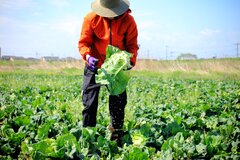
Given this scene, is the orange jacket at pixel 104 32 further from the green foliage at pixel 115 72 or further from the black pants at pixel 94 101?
the green foliage at pixel 115 72

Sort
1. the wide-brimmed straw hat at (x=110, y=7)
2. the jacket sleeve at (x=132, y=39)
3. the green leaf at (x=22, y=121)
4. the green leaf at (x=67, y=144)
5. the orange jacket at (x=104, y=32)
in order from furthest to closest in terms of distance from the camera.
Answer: the green leaf at (x=22, y=121) < the jacket sleeve at (x=132, y=39) < the orange jacket at (x=104, y=32) < the wide-brimmed straw hat at (x=110, y=7) < the green leaf at (x=67, y=144)

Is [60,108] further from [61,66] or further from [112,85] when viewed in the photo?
[61,66]

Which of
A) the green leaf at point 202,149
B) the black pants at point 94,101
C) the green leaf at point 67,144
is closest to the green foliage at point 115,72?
the black pants at point 94,101

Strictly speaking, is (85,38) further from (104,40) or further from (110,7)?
(110,7)

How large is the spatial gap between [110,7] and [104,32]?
33 centimetres

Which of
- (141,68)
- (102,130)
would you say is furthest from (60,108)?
(141,68)

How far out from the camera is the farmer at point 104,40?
3.78 m

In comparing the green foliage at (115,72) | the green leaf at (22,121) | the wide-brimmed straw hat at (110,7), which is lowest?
the green leaf at (22,121)

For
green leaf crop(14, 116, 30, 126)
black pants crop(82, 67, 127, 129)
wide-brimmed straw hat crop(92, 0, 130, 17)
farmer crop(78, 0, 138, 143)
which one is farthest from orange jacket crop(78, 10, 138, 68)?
green leaf crop(14, 116, 30, 126)

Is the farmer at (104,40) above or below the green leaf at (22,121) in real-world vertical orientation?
above

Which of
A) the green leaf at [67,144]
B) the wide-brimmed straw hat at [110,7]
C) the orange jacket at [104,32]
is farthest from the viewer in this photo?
the orange jacket at [104,32]

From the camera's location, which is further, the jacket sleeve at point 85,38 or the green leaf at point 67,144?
the jacket sleeve at point 85,38

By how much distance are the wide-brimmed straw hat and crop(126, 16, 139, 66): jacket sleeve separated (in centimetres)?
23

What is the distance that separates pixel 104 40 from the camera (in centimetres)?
387
